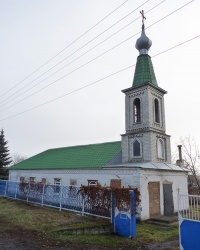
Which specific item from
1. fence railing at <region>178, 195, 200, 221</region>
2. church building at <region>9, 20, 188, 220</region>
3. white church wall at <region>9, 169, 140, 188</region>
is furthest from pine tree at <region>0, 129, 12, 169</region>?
fence railing at <region>178, 195, 200, 221</region>

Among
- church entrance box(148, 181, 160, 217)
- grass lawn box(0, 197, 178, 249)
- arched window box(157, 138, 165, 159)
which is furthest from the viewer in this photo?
arched window box(157, 138, 165, 159)

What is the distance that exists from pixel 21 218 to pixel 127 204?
6.02m

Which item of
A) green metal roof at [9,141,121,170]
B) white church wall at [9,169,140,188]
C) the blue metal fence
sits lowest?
the blue metal fence

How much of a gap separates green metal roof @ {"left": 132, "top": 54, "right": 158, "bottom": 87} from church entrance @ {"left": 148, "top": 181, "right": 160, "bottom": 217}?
8147 millimetres

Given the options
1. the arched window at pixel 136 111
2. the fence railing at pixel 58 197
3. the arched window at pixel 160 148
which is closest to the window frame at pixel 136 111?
the arched window at pixel 136 111

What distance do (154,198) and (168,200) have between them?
1831 millimetres

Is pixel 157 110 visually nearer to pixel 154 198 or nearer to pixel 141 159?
pixel 141 159

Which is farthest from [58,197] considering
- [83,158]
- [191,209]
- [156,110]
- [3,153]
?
[3,153]

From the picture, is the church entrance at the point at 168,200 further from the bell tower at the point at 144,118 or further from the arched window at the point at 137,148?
the arched window at the point at 137,148

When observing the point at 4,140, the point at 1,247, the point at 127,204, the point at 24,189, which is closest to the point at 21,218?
the point at 1,247

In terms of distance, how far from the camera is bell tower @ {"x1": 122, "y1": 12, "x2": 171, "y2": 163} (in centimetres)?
1794

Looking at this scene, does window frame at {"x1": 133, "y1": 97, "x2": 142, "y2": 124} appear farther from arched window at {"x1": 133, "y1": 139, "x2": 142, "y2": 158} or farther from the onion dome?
the onion dome

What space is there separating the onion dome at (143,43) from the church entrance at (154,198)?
11.8 m

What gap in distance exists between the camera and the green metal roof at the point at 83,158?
19.4 m
